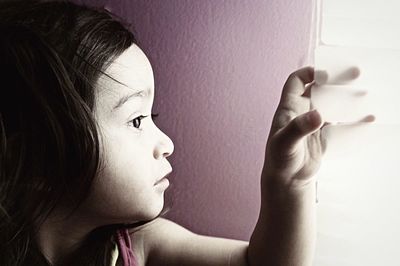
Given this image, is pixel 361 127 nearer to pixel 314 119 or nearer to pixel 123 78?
pixel 314 119

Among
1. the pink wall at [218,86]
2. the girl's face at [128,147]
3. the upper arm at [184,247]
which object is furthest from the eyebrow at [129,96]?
the upper arm at [184,247]

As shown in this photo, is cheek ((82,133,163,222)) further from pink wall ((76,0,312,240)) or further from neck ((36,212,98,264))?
pink wall ((76,0,312,240))

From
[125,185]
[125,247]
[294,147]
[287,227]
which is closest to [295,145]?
[294,147]

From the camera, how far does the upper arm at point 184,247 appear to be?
76 centimetres

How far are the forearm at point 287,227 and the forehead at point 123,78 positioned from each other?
0.77ft

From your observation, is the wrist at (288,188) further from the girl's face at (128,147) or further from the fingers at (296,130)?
the girl's face at (128,147)

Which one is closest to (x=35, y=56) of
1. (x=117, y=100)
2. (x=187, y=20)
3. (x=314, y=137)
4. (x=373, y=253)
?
(x=117, y=100)

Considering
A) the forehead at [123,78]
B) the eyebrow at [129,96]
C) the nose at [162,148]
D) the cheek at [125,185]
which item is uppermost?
the forehead at [123,78]

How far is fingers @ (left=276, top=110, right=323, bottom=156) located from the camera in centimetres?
54

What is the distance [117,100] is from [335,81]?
0.95 feet

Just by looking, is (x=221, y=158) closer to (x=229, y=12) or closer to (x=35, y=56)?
(x=229, y=12)

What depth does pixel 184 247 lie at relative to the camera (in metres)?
0.80

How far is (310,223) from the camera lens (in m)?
0.67

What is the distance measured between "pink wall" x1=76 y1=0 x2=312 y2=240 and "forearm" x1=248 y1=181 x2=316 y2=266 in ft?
0.49
